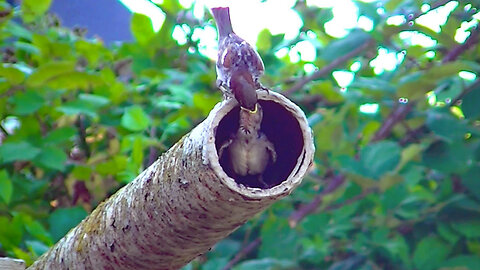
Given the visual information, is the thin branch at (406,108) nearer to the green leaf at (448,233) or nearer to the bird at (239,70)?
the green leaf at (448,233)

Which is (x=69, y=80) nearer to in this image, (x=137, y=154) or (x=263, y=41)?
(x=137, y=154)

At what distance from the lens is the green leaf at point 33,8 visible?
5.00 ft

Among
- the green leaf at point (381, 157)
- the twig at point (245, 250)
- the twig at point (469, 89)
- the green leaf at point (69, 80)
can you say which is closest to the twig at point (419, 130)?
the twig at point (469, 89)

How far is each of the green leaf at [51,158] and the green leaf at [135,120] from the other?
13 cm

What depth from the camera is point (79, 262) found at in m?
0.73

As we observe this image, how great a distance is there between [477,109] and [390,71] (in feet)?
0.91

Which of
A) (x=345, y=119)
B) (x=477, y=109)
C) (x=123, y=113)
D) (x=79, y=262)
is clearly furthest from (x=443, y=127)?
(x=79, y=262)

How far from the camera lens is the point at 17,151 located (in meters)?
1.31

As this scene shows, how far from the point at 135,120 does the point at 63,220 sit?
0.22 metres

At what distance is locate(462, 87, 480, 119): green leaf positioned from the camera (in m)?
1.33

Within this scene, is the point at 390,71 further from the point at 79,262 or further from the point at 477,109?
the point at 79,262

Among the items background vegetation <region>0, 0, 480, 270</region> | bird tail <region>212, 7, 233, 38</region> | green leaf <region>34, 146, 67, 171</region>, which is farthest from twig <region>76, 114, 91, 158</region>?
bird tail <region>212, 7, 233, 38</region>

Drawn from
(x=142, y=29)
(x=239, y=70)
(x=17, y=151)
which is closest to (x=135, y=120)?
(x=17, y=151)

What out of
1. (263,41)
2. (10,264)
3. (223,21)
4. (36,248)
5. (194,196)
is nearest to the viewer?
(194,196)
